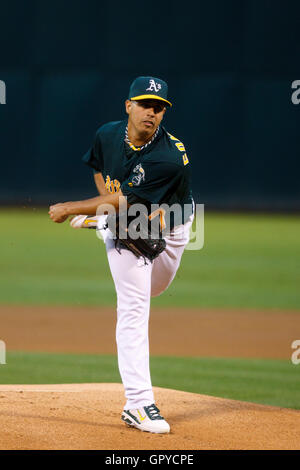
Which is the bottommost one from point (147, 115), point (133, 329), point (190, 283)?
point (190, 283)

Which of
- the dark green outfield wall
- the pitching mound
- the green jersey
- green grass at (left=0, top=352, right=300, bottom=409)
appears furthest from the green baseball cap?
the dark green outfield wall

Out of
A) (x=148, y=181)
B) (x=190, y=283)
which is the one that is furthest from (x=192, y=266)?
(x=148, y=181)

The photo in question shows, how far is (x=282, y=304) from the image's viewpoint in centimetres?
870

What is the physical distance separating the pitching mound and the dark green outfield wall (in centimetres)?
1100

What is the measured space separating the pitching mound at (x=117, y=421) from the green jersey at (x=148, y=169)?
1067 millimetres

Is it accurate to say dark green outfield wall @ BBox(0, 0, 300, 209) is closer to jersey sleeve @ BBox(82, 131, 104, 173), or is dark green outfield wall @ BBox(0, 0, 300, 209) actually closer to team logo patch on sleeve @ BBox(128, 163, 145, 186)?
jersey sleeve @ BBox(82, 131, 104, 173)

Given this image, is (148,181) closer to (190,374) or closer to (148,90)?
(148,90)

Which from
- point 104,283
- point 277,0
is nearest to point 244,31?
point 277,0

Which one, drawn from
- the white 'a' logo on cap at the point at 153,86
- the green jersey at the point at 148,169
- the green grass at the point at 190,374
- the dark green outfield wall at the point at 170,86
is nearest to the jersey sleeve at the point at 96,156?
the green jersey at the point at 148,169

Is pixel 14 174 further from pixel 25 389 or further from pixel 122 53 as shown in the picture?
pixel 25 389

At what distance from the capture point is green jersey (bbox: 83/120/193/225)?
12.7ft

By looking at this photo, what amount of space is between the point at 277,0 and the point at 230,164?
329 centimetres

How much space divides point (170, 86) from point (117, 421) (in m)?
12.3

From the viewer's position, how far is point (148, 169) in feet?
12.7
